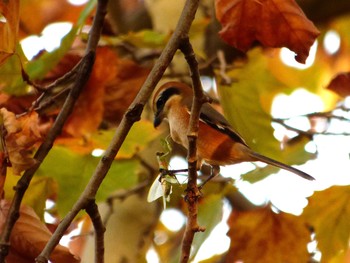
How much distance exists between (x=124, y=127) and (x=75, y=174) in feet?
2.71

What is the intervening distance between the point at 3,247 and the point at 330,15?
2.15 m

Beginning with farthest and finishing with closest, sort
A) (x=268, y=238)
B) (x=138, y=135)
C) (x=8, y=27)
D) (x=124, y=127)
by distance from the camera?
(x=138, y=135) < (x=268, y=238) < (x=8, y=27) < (x=124, y=127)

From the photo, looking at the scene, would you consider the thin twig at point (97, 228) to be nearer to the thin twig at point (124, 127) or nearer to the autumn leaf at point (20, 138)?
the thin twig at point (124, 127)

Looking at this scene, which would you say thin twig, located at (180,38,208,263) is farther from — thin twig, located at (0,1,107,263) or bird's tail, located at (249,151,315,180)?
bird's tail, located at (249,151,315,180)

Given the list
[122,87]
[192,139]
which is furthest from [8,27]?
[122,87]

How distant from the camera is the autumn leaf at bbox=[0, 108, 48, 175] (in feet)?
5.20

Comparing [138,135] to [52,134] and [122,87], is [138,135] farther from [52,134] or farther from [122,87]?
[52,134]

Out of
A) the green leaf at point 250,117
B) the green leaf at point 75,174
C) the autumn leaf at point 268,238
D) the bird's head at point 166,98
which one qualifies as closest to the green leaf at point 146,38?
the bird's head at point 166,98

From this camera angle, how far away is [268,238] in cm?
218

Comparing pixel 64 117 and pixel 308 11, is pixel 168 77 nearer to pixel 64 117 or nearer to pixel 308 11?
pixel 308 11

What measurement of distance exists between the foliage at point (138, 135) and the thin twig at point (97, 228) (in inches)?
4.1

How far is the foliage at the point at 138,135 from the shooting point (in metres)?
1.68

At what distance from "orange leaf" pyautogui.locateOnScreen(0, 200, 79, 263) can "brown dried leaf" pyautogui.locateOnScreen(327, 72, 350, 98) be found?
1.00m

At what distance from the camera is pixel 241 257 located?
7.07ft
